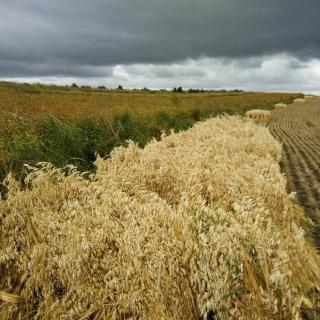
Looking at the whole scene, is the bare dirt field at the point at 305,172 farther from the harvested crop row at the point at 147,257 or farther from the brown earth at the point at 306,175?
the harvested crop row at the point at 147,257

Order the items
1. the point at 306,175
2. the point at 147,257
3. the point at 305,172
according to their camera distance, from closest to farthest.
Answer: the point at 147,257 → the point at 306,175 → the point at 305,172

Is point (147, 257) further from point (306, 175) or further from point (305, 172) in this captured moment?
point (305, 172)

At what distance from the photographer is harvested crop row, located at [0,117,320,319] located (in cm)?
246

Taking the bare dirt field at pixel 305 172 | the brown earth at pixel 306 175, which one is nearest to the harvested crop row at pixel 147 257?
the brown earth at pixel 306 175

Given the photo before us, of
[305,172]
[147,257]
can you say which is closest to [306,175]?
[305,172]

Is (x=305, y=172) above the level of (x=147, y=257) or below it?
below

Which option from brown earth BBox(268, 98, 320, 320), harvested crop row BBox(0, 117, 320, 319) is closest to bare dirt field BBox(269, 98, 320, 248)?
brown earth BBox(268, 98, 320, 320)

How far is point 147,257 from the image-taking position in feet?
8.82

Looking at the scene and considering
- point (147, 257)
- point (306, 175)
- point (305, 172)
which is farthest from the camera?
point (305, 172)

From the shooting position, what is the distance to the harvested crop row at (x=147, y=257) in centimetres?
246

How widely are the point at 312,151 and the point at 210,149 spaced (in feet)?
19.7

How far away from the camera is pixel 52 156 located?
7.87m

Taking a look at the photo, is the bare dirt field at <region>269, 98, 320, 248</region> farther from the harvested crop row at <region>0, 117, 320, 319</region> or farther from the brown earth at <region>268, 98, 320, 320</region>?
the harvested crop row at <region>0, 117, 320, 319</region>

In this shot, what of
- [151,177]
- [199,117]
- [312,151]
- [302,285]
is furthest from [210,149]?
[199,117]
